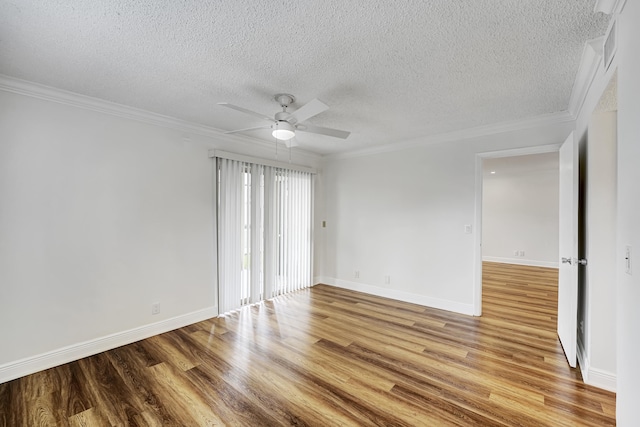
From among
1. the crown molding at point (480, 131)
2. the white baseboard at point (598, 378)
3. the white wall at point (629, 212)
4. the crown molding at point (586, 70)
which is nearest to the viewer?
the white wall at point (629, 212)

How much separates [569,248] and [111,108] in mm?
4565

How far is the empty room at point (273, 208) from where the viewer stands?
5.29 feet

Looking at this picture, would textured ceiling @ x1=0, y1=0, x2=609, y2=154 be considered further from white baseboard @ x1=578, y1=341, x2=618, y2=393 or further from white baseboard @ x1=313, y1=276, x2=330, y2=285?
white baseboard @ x1=313, y1=276, x2=330, y2=285

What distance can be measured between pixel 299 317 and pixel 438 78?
306cm

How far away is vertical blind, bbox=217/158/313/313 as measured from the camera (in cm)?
374

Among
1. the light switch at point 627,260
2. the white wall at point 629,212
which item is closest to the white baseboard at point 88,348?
the white wall at point 629,212

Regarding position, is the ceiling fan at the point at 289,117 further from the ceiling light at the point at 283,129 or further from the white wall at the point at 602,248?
the white wall at the point at 602,248

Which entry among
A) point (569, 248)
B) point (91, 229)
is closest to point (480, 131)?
point (569, 248)

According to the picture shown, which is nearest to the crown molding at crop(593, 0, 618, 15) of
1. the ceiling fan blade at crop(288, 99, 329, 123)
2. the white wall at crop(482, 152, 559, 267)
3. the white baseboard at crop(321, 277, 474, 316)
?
the ceiling fan blade at crop(288, 99, 329, 123)

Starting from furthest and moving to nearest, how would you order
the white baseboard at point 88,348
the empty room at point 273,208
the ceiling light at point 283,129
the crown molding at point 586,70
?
the ceiling light at point 283,129 → the white baseboard at point 88,348 → the crown molding at point 586,70 → the empty room at point 273,208

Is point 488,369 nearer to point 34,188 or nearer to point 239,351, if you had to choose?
point 239,351

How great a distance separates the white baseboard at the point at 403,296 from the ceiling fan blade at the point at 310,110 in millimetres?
3174

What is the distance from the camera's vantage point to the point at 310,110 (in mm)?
2219

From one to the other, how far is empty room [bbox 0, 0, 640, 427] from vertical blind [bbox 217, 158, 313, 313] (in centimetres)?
4
